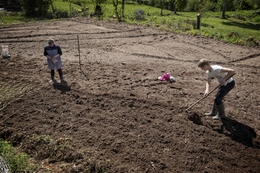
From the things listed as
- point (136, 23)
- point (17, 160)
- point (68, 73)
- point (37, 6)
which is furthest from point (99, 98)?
point (37, 6)

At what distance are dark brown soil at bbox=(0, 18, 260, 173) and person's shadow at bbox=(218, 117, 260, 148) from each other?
0.03 m

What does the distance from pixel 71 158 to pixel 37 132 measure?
1.47 metres

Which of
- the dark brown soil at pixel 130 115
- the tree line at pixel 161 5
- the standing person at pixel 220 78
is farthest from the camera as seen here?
the tree line at pixel 161 5

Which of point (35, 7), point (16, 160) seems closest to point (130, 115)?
point (16, 160)

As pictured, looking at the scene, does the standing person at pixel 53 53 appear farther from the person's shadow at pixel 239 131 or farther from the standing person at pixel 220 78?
the person's shadow at pixel 239 131

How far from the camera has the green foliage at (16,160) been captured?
4712 mm

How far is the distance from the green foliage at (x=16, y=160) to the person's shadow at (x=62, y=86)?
9.82 ft

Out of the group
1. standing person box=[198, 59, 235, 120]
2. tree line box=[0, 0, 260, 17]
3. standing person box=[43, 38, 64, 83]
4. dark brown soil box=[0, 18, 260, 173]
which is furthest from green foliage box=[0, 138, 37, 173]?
tree line box=[0, 0, 260, 17]

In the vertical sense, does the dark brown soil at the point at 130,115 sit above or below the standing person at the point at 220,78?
below

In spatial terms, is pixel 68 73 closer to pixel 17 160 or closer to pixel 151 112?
pixel 151 112

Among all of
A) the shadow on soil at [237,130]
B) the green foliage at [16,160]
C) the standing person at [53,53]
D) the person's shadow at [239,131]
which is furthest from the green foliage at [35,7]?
the person's shadow at [239,131]

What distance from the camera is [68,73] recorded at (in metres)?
9.40

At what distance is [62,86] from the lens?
27.2 feet

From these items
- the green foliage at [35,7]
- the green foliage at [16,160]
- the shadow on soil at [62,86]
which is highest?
the green foliage at [35,7]
